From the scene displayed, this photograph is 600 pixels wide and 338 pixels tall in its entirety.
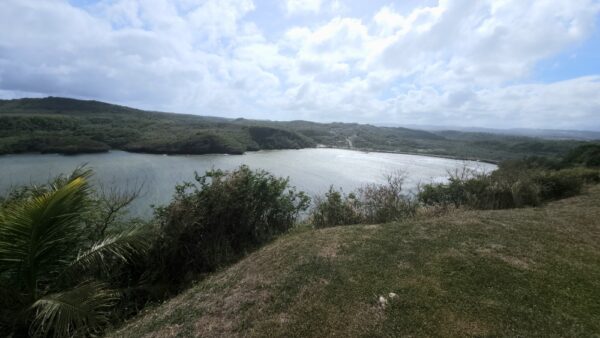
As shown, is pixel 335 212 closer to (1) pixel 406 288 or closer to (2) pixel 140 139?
(1) pixel 406 288

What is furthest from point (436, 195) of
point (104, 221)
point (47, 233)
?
point (47, 233)

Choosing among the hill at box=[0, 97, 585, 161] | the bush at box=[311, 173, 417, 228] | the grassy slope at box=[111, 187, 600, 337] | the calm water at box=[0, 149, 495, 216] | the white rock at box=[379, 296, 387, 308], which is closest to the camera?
the grassy slope at box=[111, 187, 600, 337]

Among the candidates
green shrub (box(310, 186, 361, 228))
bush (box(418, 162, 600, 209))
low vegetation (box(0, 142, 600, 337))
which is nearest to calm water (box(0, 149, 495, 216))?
bush (box(418, 162, 600, 209))

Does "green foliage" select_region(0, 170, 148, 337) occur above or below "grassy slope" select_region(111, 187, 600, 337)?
above

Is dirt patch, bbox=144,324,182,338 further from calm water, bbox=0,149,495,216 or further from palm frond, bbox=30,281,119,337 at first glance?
calm water, bbox=0,149,495,216

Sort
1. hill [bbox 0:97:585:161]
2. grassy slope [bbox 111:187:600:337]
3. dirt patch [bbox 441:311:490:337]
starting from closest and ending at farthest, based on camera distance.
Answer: dirt patch [bbox 441:311:490:337]
grassy slope [bbox 111:187:600:337]
hill [bbox 0:97:585:161]

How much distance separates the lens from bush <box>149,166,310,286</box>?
705cm

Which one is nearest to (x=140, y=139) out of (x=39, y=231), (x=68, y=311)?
(x=39, y=231)

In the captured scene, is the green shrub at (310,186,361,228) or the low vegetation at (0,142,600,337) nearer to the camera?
the low vegetation at (0,142,600,337)

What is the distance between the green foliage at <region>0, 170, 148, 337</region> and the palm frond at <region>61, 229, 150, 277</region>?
0.02 meters

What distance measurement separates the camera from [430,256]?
5.41m

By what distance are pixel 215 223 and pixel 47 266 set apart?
377 centimetres

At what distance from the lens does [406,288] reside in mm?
4352

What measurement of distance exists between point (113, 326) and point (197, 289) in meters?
1.38
